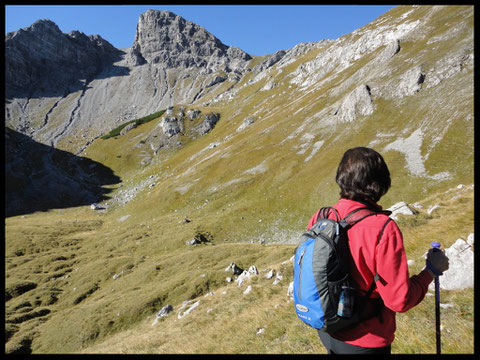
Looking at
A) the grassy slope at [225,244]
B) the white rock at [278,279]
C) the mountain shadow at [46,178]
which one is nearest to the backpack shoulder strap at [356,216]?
the grassy slope at [225,244]

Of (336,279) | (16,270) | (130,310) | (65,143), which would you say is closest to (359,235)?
(336,279)

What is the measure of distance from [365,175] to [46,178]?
12442 cm

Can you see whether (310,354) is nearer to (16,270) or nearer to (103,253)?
(103,253)

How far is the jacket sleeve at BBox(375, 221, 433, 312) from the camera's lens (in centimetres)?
364

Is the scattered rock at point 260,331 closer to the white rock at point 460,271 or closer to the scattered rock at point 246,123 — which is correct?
the white rock at point 460,271

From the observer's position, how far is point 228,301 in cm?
1786

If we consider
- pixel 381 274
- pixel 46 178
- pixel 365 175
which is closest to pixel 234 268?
pixel 381 274

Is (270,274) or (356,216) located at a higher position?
(356,216)

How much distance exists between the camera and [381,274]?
147 inches

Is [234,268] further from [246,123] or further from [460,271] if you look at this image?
[246,123]

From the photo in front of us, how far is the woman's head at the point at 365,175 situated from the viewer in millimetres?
4164

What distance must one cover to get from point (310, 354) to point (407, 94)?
64.6m

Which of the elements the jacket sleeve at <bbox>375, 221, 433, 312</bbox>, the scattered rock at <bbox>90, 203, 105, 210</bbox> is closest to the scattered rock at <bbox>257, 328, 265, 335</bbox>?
the jacket sleeve at <bbox>375, 221, 433, 312</bbox>

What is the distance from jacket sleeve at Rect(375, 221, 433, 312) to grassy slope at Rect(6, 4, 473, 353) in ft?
12.4
